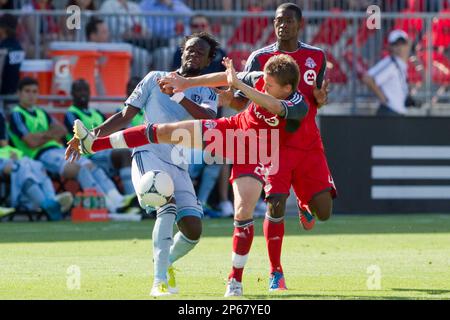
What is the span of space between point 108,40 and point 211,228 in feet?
15.2

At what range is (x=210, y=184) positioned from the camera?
18500 mm

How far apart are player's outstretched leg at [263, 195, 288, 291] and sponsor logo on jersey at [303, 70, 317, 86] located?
4.02ft

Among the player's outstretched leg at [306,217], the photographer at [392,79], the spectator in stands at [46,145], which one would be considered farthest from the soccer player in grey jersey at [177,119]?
the photographer at [392,79]

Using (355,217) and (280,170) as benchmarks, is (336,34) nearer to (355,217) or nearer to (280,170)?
(355,217)

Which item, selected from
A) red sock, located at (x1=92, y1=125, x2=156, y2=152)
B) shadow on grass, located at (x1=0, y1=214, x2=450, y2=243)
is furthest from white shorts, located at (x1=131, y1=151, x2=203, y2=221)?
shadow on grass, located at (x1=0, y1=214, x2=450, y2=243)

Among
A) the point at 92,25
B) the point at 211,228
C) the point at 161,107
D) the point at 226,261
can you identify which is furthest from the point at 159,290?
the point at 92,25

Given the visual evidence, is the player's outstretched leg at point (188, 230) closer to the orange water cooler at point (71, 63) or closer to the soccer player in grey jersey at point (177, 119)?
the soccer player in grey jersey at point (177, 119)

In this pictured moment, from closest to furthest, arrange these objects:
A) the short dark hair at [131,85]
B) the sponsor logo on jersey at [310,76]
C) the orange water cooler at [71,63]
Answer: the sponsor logo on jersey at [310,76]
the short dark hair at [131,85]
the orange water cooler at [71,63]

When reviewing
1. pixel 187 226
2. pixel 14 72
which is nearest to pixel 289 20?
pixel 187 226

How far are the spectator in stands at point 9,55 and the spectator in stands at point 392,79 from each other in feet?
18.5

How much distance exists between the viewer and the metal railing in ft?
64.7

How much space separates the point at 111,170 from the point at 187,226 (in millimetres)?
8651

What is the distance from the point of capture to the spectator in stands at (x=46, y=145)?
18.0 m

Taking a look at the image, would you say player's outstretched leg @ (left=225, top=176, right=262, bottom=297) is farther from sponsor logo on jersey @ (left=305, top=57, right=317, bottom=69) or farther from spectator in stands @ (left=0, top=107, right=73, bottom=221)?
spectator in stands @ (left=0, top=107, right=73, bottom=221)
